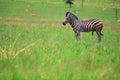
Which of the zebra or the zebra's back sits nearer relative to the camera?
the zebra

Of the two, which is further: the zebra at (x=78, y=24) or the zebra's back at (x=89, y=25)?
the zebra's back at (x=89, y=25)

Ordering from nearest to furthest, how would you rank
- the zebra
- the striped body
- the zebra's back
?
the zebra < the striped body < the zebra's back

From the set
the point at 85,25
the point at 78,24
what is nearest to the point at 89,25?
the point at 85,25

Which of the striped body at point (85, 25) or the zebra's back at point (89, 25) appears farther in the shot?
the zebra's back at point (89, 25)

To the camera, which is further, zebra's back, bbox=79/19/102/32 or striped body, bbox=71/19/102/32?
zebra's back, bbox=79/19/102/32

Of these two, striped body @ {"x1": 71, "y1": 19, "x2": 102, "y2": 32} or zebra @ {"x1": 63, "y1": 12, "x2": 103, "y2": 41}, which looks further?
striped body @ {"x1": 71, "y1": 19, "x2": 102, "y2": 32}

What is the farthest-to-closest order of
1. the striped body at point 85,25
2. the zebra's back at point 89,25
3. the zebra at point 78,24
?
1. the zebra's back at point 89,25
2. the striped body at point 85,25
3. the zebra at point 78,24

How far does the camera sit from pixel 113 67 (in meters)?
10.3

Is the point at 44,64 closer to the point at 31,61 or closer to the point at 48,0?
the point at 31,61

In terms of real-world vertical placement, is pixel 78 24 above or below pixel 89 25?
above

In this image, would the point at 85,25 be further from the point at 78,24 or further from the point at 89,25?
the point at 78,24

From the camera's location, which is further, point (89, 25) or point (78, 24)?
point (89, 25)

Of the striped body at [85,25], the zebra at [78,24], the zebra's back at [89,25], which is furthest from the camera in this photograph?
the zebra's back at [89,25]

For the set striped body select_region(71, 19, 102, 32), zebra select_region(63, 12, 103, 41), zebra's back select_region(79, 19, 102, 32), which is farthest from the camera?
zebra's back select_region(79, 19, 102, 32)
